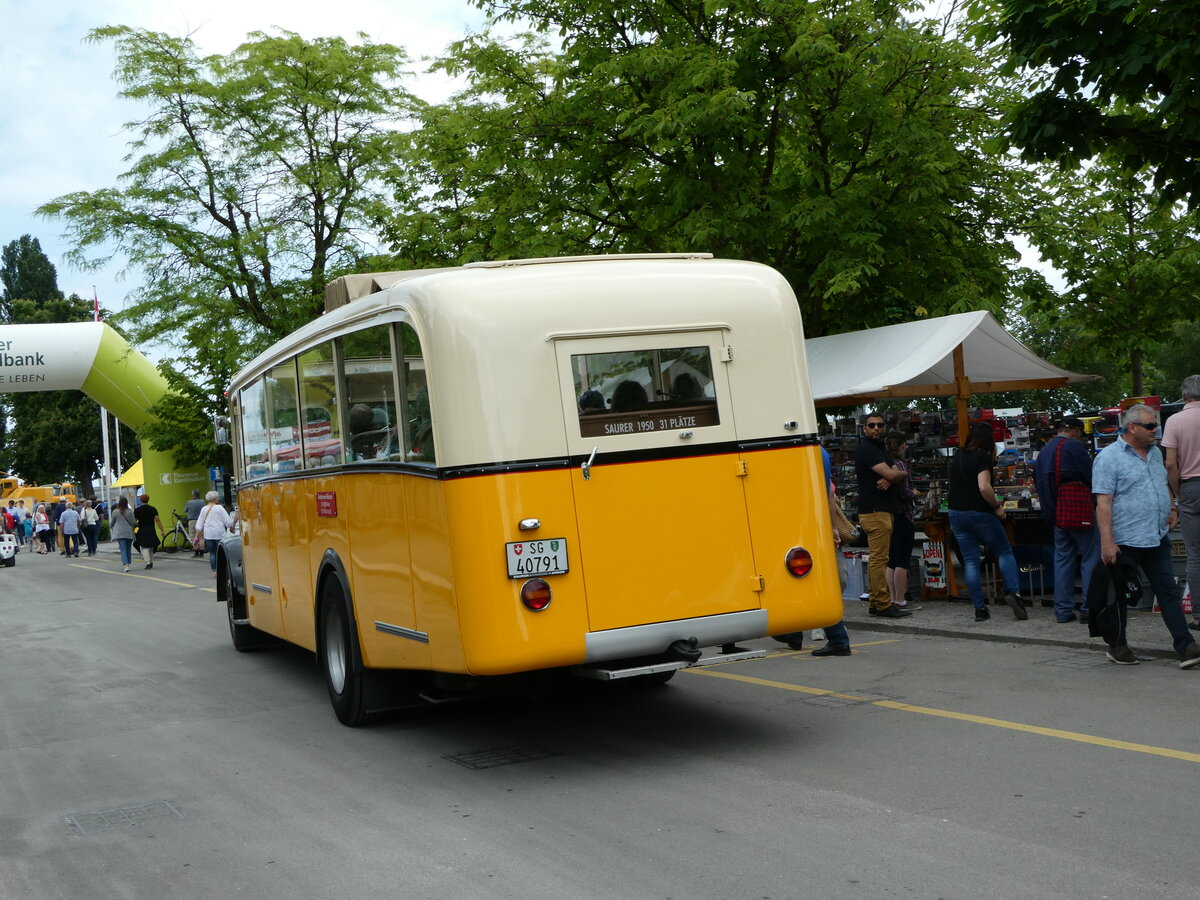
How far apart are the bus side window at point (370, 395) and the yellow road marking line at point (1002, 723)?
3.47 meters

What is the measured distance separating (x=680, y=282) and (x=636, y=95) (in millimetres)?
10520

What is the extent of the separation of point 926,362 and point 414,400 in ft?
23.8

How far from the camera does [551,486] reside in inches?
267

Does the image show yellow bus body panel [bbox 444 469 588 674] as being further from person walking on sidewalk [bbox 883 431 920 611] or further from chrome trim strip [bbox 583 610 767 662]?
person walking on sidewalk [bbox 883 431 920 611]

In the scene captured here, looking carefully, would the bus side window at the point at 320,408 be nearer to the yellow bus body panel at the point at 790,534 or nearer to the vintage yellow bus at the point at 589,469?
the vintage yellow bus at the point at 589,469

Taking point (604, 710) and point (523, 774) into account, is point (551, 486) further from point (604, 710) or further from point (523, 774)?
point (604, 710)

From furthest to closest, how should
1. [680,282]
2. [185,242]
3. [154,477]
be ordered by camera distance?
1. [154,477]
2. [185,242]
3. [680,282]

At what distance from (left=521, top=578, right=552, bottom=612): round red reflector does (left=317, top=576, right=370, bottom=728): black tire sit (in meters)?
2.12

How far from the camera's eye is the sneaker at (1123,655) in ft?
30.1

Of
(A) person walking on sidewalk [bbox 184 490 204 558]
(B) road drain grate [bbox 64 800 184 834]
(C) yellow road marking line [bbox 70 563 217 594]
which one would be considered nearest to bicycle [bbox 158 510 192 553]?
(A) person walking on sidewalk [bbox 184 490 204 558]

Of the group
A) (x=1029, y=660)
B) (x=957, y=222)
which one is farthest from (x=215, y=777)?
(x=957, y=222)

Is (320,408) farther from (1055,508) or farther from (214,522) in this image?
(214,522)

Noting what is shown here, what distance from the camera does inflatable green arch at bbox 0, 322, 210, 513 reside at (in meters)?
31.8

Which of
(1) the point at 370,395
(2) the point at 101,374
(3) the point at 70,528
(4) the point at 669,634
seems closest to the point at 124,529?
(2) the point at 101,374
